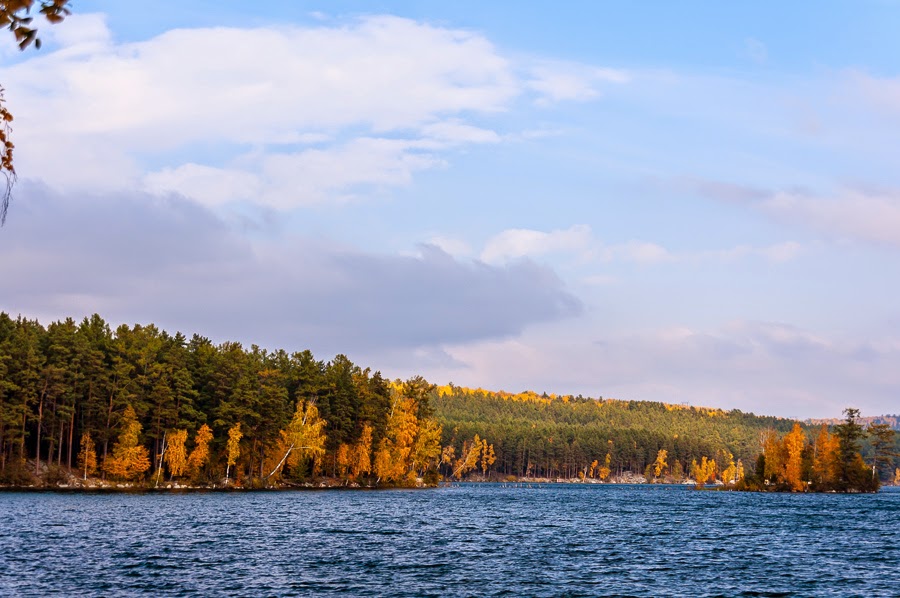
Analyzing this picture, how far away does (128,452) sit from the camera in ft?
370

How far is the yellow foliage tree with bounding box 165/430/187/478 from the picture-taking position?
115125mm

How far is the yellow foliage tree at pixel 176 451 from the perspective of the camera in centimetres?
11512

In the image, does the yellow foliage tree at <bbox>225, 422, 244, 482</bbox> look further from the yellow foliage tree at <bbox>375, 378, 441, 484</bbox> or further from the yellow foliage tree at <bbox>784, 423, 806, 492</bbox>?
the yellow foliage tree at <bbox>784, 423, 806, 492</bbox>

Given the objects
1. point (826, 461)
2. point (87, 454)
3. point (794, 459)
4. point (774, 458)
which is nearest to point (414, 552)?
point (87, 454)

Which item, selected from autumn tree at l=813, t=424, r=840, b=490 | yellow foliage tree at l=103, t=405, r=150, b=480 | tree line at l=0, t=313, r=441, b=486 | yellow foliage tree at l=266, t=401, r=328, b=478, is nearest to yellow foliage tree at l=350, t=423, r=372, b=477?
tree line at l=0, t=313, r=441, b=486

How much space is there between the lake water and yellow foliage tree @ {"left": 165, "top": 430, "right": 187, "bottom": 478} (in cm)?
2603

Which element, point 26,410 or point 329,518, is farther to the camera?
point 26,410

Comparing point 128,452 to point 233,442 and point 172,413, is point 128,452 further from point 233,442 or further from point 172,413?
point 233,442

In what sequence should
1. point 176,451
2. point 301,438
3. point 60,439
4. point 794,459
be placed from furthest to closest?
point 794,459
point 301,438
point 176,451
point 60,439

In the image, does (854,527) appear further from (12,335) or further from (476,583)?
(12,335)

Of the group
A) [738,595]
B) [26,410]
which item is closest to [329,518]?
[738,595]

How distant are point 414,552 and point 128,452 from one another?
240 feet

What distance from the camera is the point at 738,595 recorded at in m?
38.0

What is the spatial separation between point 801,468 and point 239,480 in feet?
372
